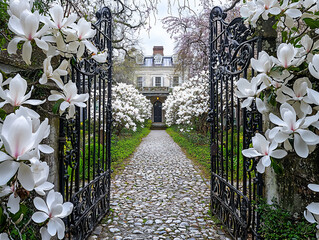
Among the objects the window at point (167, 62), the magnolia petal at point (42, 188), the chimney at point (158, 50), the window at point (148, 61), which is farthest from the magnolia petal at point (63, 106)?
the chimney at point (158, 50)

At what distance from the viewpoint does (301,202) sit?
5.74 feet

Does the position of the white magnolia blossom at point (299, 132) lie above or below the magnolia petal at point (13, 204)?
above

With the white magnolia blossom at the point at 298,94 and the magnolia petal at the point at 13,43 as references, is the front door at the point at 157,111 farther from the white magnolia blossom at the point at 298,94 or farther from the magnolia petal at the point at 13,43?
the magnolia petal at the point at 13,43

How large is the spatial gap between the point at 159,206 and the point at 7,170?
11.4ft

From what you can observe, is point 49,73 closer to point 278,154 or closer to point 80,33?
point 80,33

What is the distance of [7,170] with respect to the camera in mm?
671

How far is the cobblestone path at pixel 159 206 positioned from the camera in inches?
118

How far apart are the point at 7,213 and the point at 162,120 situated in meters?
29.9

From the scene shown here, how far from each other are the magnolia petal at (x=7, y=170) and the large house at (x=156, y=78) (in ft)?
94.0

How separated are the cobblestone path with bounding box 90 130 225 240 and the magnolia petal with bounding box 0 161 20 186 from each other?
8.18 feet

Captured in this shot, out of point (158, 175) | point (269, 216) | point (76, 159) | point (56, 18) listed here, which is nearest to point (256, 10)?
point (56, 18)

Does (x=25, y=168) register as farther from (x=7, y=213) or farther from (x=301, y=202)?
(x=301, y=202)


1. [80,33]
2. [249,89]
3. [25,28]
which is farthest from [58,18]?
[249,89]

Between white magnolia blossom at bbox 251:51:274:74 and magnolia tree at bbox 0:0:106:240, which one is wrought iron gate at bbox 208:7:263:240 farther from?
magnolia tree at bbox 0:0:106:240
